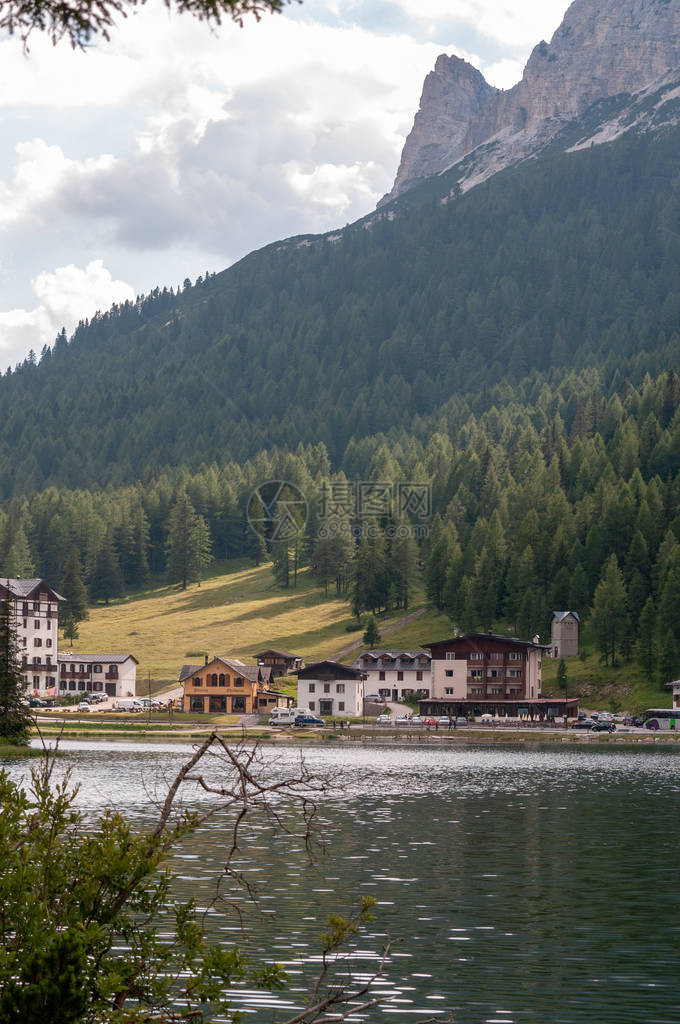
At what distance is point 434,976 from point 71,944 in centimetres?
1724

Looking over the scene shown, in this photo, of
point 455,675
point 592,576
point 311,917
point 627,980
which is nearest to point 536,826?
point 311,917

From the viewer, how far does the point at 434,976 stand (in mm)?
31297

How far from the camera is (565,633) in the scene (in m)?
182

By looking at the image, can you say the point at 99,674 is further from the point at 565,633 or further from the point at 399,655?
the point at 565,633

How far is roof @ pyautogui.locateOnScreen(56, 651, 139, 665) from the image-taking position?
621ft

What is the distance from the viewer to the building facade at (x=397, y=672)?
182250 millimetres

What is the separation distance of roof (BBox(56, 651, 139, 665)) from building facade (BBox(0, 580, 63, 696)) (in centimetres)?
190

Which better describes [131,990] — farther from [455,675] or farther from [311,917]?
[455,675]

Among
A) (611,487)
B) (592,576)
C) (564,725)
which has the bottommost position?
(564,725)

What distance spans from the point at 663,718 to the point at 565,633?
29867mm

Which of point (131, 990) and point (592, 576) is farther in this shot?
point (592, 576)

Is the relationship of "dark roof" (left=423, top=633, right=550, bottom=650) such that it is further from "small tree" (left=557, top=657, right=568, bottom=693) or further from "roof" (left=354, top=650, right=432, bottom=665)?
"small tree" (left=557, top=657, right=568, bottom=693)

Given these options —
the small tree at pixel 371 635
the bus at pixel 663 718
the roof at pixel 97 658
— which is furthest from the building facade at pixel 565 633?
the roof at pixel 97 658

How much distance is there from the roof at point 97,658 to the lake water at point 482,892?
329ft
